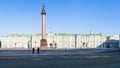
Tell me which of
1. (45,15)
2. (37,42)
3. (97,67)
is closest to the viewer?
(97,67)

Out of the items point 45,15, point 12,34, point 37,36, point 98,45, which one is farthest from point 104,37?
point 45,15

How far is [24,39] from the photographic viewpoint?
7224 inches

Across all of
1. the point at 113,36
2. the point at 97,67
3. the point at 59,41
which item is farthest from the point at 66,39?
the point at 97,67

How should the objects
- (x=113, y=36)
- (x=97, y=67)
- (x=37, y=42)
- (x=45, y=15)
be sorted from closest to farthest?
1. (x=97, y=67)
2. (x=45, y=15)
3. (x=37, y=42)
4. (x=113, y=36)

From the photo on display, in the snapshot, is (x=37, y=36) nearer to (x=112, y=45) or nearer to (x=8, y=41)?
(x=8, y=41)

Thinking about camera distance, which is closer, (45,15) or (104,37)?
(45,15)

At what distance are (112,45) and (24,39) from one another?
2042 inches

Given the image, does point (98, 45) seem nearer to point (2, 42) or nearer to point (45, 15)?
point (2, 42)

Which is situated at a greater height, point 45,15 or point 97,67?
point 45,15

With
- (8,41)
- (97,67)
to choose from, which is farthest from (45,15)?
(8,41)

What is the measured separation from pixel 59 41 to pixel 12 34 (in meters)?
29.9

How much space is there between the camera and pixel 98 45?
18475cm

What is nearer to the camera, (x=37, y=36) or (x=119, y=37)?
(x=37, y=36)

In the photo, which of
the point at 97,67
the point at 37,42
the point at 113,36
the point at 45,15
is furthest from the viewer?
the point at 113,36
